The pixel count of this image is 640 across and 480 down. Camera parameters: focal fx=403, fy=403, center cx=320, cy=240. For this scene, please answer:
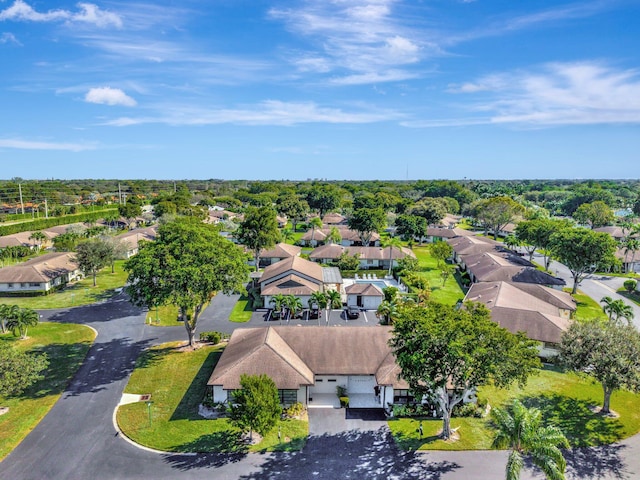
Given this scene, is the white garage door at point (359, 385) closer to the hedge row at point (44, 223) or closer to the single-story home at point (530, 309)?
the single-story home at point (530, 309)

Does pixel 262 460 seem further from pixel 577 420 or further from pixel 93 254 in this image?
pixel 93 254

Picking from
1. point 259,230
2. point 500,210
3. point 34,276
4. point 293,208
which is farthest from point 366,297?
point 293,208

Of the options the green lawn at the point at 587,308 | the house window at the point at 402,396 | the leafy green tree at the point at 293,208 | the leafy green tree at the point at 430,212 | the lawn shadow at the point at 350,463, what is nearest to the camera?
the lawn shadow at the point at 350,463

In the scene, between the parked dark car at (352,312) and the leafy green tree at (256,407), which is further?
the parked dark car at (352,312)

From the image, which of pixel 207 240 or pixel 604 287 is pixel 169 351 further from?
pixel 604 287

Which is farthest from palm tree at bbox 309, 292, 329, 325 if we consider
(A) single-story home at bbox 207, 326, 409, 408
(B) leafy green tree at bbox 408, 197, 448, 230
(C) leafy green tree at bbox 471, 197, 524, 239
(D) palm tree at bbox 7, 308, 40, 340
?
(C) leafy green tree at bbox 471, 197, 524, 239

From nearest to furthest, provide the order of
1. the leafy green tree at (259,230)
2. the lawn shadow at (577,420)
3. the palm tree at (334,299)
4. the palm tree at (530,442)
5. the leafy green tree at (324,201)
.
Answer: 1. the palm tree at (530,442)
2. the lawn shadow at (577,420)
3. the palm tree at (334,299)
4. the leafy green tree at (259,230)
5. the leafy green tree at (324,201)

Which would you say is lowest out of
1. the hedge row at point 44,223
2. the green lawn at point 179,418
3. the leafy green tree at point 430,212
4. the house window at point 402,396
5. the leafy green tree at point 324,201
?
the green lawn at point 179,418

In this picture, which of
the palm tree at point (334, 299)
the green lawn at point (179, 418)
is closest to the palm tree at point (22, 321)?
the green lawn at point (179, 418)
